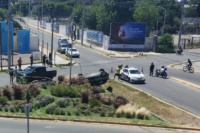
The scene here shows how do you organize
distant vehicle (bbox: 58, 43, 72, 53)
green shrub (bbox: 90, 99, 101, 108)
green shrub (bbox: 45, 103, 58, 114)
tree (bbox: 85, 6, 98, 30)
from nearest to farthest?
green shrub (bbox: 45, 103, 58, 114) → green shrub (bbox: 90, 99, 101, 108) → distant vehicle (bbox: 58, 43, 72, 53) → tree (bbox: 85, 6, 98, 30)

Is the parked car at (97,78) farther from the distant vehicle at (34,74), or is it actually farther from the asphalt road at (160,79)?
the distant vehicle at (34,74)

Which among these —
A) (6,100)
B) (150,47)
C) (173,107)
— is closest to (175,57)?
(150,47)

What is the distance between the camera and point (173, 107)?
23938mm

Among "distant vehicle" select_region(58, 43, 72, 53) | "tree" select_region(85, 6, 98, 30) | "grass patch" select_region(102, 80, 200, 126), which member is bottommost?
"grass patch" select_region(102, 80, 200, 126)

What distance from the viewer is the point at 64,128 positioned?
1828 centimetres

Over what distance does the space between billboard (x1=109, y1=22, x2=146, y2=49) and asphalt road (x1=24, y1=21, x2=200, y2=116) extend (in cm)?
448

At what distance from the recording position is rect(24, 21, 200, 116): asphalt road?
87.9ft

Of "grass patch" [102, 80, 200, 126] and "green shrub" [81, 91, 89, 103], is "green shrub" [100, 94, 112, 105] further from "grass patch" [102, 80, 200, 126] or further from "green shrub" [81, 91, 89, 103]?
"grass patch" [102, 80, 200, 126]

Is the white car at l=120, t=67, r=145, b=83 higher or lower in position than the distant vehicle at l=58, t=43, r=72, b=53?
lower

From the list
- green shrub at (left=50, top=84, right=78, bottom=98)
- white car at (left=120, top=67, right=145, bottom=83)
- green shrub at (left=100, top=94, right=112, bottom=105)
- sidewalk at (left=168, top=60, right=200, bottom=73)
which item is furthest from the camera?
sidewalk at (left=168, top=60, right=200, bottom=73)

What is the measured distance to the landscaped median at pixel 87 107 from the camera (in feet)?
66.7

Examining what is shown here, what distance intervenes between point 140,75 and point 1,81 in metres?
12.8

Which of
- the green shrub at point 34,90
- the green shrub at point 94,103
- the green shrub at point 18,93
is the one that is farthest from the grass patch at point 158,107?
the green shrub at point 18,93

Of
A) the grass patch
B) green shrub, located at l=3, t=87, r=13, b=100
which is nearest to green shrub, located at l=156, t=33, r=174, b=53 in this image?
the grass patch
